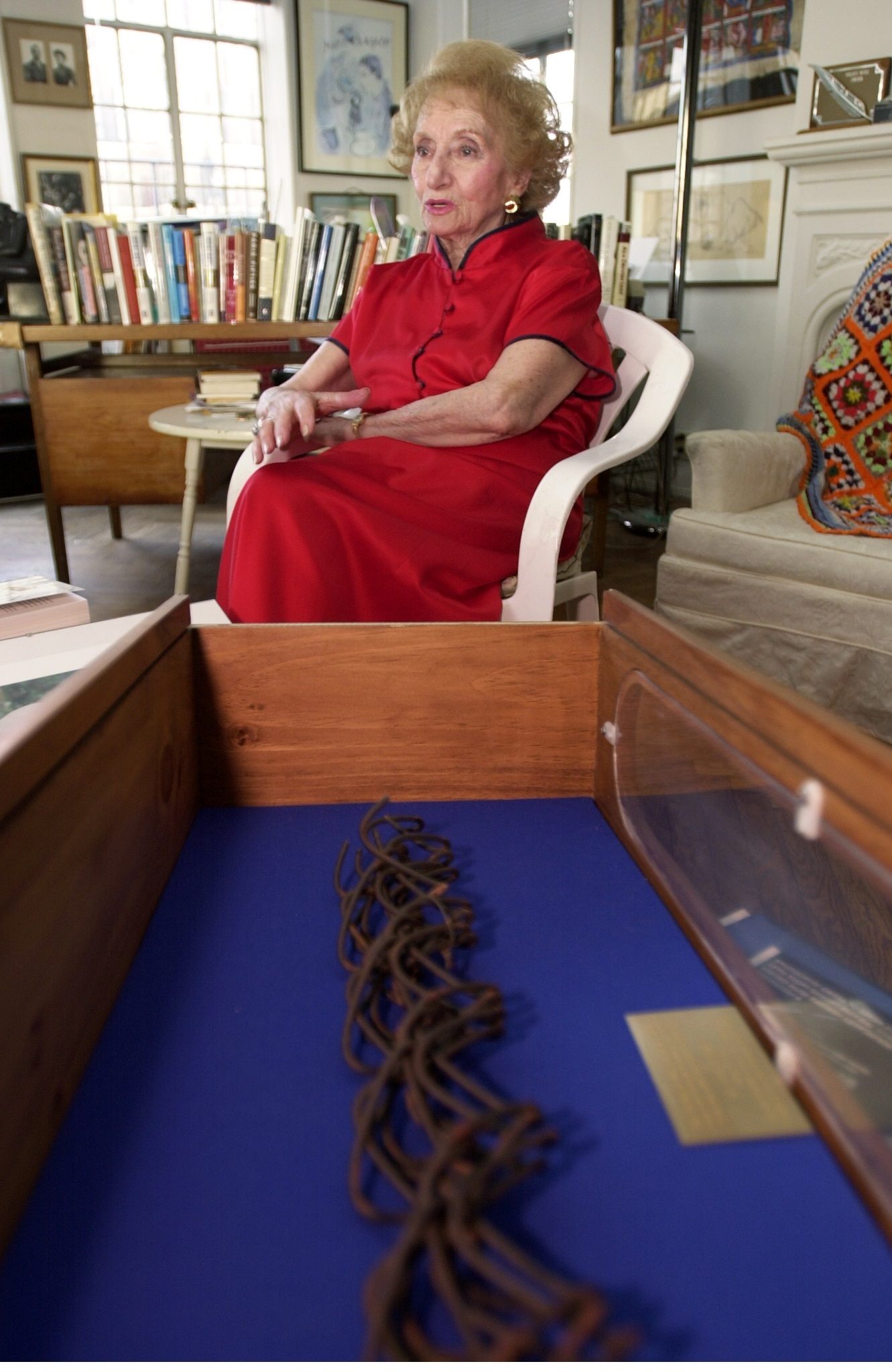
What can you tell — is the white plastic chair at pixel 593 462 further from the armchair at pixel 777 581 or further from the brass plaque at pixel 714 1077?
the brass plaque at pixel 714 1077

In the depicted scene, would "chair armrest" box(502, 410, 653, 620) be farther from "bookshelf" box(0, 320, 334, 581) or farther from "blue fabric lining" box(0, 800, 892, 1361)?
"bookshelf" box(0, 320, 334, 581)

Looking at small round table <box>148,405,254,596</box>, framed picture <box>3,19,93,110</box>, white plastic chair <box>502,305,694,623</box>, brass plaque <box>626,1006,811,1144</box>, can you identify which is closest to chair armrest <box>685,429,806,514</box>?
white plastic chair <box>502,305,694,623</box>

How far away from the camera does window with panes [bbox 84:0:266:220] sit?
5637mm

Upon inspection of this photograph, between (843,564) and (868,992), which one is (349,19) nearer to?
(843,564)

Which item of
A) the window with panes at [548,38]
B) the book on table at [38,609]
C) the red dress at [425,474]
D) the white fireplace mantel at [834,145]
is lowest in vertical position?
the book on table at [38,609]

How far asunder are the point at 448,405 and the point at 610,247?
204cm

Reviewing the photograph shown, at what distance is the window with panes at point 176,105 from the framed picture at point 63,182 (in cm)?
20

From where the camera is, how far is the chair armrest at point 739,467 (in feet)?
7.19

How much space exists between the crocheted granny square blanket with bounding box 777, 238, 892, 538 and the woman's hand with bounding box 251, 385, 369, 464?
109cm

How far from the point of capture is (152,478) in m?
2.92

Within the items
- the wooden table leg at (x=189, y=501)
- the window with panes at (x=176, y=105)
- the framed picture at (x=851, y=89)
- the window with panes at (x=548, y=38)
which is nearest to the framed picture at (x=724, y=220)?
the framed picture at (x=851, y=89)

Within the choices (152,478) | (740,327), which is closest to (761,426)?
(740,327)

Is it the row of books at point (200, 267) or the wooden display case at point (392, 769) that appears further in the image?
the row of books at point (200, 267)

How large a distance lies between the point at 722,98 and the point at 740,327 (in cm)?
81
